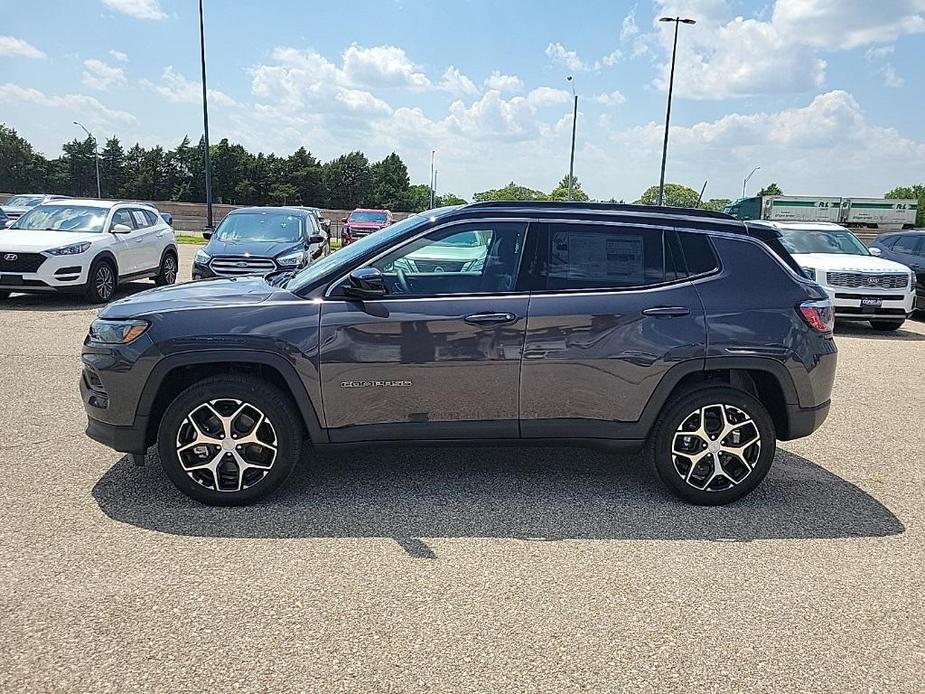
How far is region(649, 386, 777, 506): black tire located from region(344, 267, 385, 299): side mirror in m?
1.82

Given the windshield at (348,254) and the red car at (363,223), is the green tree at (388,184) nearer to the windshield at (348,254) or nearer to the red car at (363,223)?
the red car at (363,223)

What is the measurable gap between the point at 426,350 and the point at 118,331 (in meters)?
1.72

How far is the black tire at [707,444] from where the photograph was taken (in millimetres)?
4316

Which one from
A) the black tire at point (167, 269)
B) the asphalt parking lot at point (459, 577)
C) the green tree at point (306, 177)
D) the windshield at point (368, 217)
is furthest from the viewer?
the green tree at point (306, 177)

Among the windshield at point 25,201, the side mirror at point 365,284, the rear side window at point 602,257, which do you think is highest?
the windshield at point 25,201

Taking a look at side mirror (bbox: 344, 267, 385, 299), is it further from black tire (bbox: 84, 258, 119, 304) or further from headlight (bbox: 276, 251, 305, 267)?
black tire (bbox: 84, 258, 119, 304)

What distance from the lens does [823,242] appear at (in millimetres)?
13031

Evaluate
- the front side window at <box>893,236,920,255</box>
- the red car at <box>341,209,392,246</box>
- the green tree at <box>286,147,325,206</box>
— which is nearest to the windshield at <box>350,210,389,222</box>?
the red car at <box>341,209,392,246</box>

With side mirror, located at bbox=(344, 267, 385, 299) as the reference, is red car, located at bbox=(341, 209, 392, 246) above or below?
above

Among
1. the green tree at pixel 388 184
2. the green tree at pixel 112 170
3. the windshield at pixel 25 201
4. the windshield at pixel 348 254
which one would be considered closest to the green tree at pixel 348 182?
the green tree at pixel 388 184

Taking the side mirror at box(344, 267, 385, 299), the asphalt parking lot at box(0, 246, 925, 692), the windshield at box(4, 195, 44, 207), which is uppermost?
the windshield at box(4, 195, 44, 207)

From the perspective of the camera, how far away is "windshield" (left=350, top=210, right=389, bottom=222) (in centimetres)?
2963

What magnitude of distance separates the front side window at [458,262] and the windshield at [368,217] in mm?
25723

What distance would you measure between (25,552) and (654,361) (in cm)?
341
